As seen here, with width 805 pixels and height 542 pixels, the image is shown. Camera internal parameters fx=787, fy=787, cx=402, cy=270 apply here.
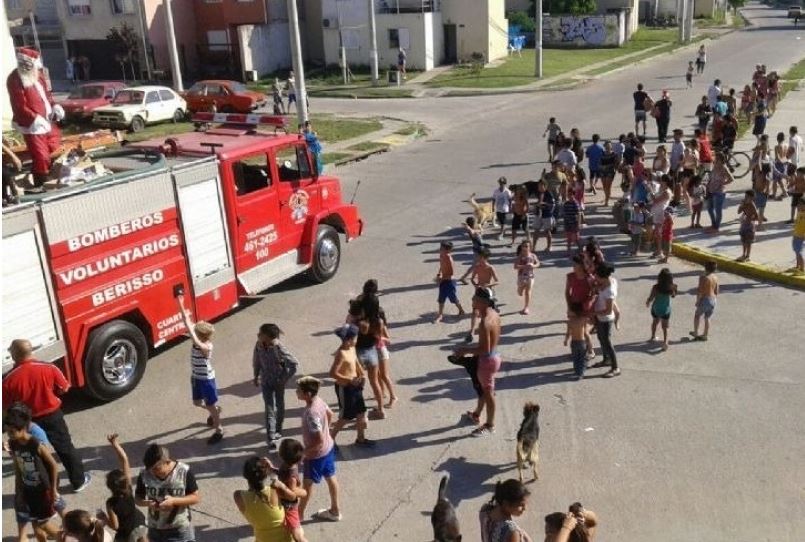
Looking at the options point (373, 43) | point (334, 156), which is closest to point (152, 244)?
point (334, 156)

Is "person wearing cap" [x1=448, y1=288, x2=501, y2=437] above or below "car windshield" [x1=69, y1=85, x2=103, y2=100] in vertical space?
below

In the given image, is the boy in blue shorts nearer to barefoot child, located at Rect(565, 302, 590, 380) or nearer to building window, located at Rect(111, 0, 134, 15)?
barefoot child, located at Rect(565, 302, 590, 380)

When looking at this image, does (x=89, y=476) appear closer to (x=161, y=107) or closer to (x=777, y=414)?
(x=777, y=414)

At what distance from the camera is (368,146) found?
24500 millimetres

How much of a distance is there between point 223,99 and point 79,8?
61.5 feet

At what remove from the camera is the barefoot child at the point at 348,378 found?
7.72m

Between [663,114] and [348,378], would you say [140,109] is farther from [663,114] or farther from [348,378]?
[348,378]

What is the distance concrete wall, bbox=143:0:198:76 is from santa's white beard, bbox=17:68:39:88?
35513 millimetres

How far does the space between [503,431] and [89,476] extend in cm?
429

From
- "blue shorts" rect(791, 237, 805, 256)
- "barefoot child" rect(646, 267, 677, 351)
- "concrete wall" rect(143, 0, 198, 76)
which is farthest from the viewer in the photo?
"concrete wall" rect(143, 0, 198, 76)

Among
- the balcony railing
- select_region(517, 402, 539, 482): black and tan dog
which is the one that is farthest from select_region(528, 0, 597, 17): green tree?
select_region(517, 402, 539, 482): black and tan dog

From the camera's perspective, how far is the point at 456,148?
2400 centimetres

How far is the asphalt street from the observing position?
7.18 meters

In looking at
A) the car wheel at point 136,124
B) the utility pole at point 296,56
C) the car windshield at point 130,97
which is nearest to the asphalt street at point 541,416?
the utility pole at point 296,56
